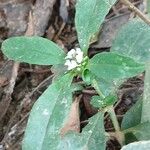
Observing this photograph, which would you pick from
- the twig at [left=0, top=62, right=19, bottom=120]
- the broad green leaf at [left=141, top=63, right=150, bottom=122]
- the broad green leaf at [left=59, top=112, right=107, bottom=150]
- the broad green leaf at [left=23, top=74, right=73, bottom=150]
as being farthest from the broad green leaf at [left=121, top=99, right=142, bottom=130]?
the twig at [left=0, top=62, right=19, bottom=120]

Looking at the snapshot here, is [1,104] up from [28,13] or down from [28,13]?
down

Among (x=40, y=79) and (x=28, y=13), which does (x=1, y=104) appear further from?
(x=28, y=13)

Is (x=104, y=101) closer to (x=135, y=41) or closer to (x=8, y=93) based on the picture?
(x=135, y=41)

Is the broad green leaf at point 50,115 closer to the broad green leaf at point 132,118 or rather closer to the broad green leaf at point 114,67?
the broad green leaf at point 114,67

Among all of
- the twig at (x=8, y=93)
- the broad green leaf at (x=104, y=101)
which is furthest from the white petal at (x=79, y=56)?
the twig at (x=8, y=93)

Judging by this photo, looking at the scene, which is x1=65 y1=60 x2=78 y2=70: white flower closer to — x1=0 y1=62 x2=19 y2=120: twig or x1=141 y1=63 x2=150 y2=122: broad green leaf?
x1=141 y1=63 x2=150 y2=122: broad green leaf

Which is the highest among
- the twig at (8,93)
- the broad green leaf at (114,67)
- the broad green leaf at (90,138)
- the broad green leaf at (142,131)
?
the twig at (8,93)

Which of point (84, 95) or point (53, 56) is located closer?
point (53, 56)

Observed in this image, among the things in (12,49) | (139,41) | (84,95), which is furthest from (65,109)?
(84,95)
